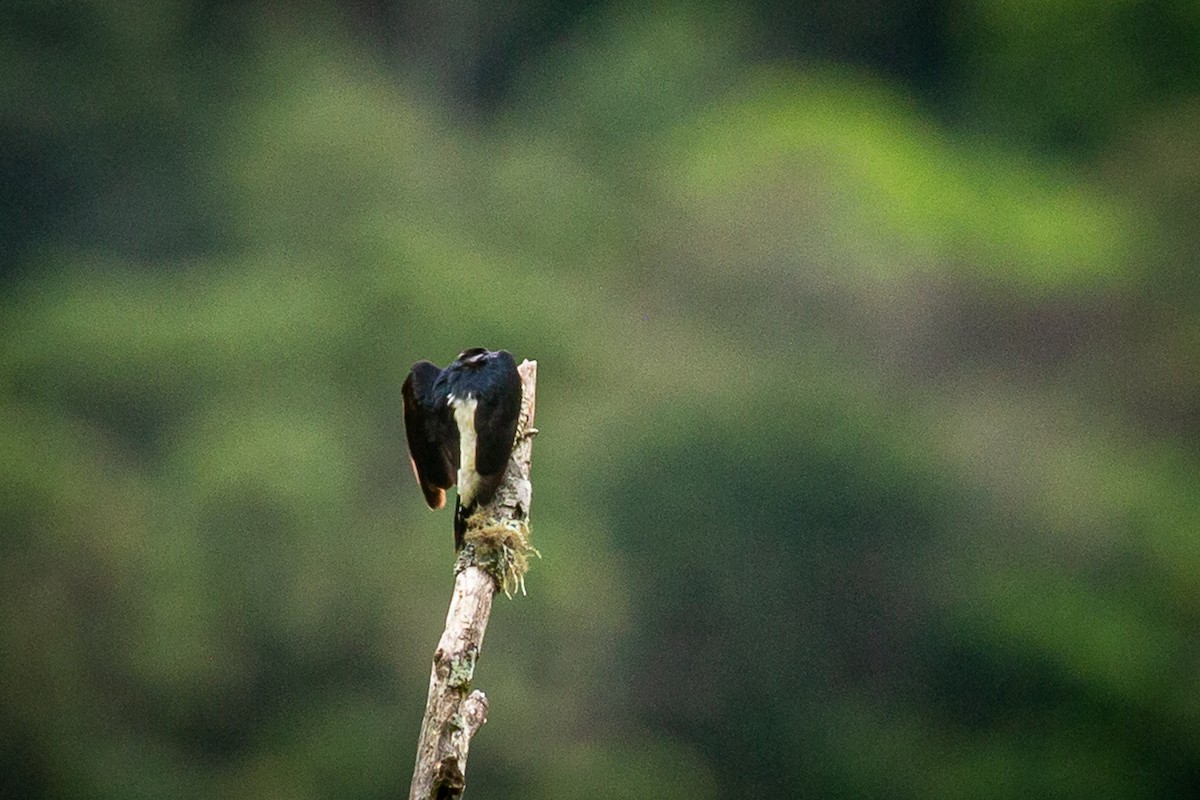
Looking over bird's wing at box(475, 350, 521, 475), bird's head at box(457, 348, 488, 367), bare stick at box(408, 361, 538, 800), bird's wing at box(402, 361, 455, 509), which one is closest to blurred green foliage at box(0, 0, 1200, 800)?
bird's wing at box(402, 361, 455, 509)

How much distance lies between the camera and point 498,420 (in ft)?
12.4

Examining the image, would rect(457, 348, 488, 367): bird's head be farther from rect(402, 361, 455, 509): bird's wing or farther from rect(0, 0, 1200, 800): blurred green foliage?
rect(0, 0, 1200, 800): blurred green foliage

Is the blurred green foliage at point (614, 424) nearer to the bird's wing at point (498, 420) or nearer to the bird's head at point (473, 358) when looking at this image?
the bird's head at point (473, 358)

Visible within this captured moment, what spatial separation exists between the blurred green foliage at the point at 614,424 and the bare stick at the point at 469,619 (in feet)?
20.7

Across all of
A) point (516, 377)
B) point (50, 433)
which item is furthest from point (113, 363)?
point (516, 377)

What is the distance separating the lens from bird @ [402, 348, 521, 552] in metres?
3.71

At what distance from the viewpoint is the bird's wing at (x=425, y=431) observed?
4141mm

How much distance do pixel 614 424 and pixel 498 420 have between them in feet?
24.9

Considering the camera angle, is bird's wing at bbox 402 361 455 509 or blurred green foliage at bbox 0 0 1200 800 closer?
bird's wing at bbox 402 361 455 509

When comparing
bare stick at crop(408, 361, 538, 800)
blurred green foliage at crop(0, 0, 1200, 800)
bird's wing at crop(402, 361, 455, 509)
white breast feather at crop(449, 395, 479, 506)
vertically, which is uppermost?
blurred green foliage at crop(0, 0, 1200, 800)

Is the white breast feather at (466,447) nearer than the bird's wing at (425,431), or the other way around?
the white breast feather at (466,447)

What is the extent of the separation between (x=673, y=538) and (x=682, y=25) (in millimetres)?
6972

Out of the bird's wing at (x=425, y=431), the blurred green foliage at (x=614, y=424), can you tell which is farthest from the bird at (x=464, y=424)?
the blurred green foliage at (x=614, y=424)

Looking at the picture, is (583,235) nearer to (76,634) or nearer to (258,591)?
(258,591)
